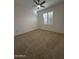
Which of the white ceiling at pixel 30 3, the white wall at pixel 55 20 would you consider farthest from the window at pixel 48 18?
the white ceiling at pixel 30 3

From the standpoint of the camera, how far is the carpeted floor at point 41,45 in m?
2.88

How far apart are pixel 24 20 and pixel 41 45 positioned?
Result: 0.75 metres

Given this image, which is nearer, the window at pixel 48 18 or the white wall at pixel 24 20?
the white wall at pixel 24 20

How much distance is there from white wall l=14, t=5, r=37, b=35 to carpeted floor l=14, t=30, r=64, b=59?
0.13 m

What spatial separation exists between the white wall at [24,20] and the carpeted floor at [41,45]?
5.2 inches

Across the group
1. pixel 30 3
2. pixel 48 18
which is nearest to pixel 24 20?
pixel 30 3

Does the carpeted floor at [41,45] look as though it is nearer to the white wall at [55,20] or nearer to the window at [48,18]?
the white wall at [55,20]

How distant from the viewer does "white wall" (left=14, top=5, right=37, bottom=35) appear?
2.87 metres

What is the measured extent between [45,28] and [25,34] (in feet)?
1.73

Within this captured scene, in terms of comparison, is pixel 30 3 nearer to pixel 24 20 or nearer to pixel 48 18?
pixel 24 20

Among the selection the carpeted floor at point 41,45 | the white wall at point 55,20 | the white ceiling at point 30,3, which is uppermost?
the white ceiling at point 30,3
